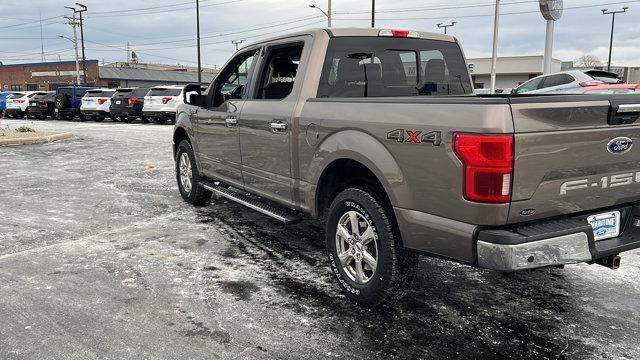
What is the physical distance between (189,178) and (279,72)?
257 centimetres

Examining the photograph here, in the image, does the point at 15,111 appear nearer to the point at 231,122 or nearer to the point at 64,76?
the point at 231,122

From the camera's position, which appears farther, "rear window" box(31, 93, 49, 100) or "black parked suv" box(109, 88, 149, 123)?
"rear window" box(31, 93, 49, 100)

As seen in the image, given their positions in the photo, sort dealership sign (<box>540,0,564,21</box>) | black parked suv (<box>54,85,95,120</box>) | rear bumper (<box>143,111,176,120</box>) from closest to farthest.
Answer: rear bumper (<box>143,111,176,120</box>) < dealership sign (<box>540,0,564,21</box>) < black parked suv (<box>54,85,95,120</box>)

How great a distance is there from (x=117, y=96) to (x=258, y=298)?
72.5 feet

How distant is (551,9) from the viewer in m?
24.1

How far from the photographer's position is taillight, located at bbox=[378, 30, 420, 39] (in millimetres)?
4526

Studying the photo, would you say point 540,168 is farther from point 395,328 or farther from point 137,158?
point 137,158

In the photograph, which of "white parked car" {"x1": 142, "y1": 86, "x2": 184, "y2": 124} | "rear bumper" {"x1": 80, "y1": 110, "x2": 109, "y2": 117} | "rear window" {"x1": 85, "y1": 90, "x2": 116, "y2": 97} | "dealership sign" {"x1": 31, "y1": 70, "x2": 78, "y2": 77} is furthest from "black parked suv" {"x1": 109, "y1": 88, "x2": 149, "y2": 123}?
"dealership sign" {"x1": 31, "y1": 70, "x2": 78, "y2": 77}

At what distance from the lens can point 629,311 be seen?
11.9 ft

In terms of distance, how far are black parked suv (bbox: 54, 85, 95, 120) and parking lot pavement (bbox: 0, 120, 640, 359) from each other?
2257 cm

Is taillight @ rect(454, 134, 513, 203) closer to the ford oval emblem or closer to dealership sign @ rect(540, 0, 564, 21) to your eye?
the ford oval emblem

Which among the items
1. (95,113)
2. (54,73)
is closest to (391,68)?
(95,113)

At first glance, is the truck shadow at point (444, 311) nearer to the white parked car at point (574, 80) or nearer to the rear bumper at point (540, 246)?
the rear bumper at point (540, 246)

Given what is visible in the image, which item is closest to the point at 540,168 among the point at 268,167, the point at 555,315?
the point at 555,315
